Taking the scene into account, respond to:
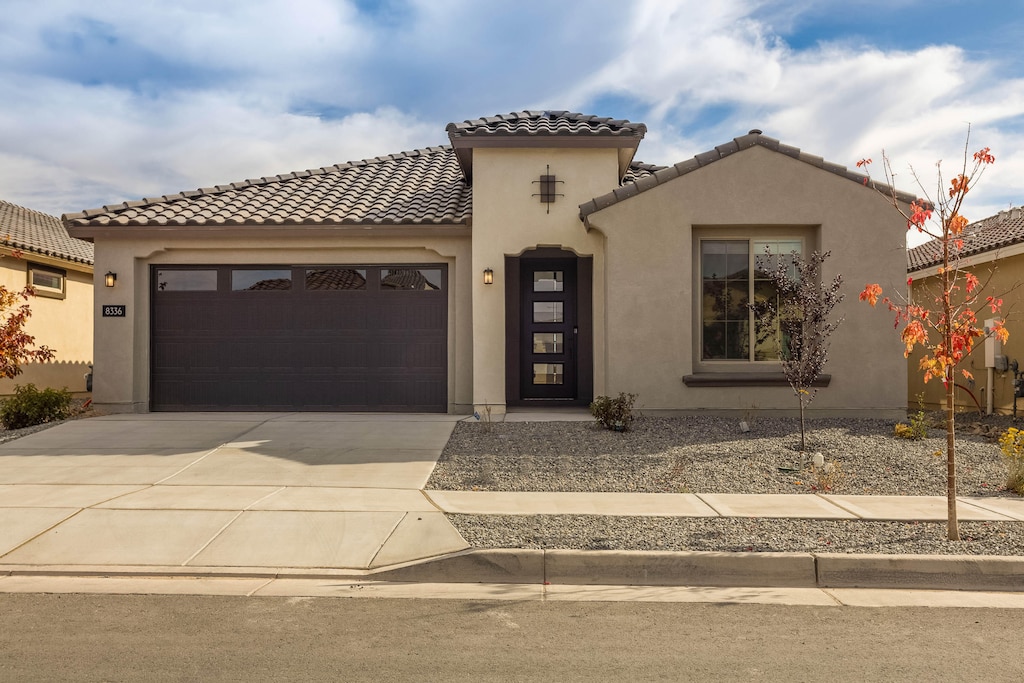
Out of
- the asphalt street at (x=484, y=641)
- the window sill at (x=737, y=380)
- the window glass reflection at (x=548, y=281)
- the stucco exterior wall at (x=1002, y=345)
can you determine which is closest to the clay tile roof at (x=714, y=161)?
the window glass reflection at (x=548, y=281)

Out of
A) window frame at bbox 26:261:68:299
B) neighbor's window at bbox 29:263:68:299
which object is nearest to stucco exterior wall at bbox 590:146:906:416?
window frame at bbox 26:261:68:299

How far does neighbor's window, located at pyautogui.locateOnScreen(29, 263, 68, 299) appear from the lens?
58.1 ft

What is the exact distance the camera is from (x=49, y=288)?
1820cm

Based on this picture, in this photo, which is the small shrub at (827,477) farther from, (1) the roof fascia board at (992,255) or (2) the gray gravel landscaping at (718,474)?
(1) the roof fascia board at (992,255)

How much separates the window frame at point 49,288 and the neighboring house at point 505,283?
243 inches

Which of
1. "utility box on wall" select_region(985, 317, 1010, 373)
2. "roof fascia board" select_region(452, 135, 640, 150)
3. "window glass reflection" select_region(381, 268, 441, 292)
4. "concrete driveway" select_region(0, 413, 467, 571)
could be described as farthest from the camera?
"utility box on wall" select_region(985, 317, 1010, 373)

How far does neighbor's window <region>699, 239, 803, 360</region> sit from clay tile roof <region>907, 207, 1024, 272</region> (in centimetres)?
409

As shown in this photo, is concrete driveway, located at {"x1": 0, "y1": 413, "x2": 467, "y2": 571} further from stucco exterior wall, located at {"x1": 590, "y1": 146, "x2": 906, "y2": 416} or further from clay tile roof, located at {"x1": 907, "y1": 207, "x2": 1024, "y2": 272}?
clay tile roof, located at {"x1": 907, "y1": 207, "x2": 1024, "y2": 272}

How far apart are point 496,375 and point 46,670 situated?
874 cm

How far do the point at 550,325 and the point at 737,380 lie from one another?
12.3ft

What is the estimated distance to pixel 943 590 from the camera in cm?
533

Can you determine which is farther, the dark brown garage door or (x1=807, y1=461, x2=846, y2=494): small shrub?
the dark brown garage door

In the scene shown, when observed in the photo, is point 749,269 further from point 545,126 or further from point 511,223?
point 545,126

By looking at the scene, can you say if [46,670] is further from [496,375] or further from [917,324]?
[496,375]
